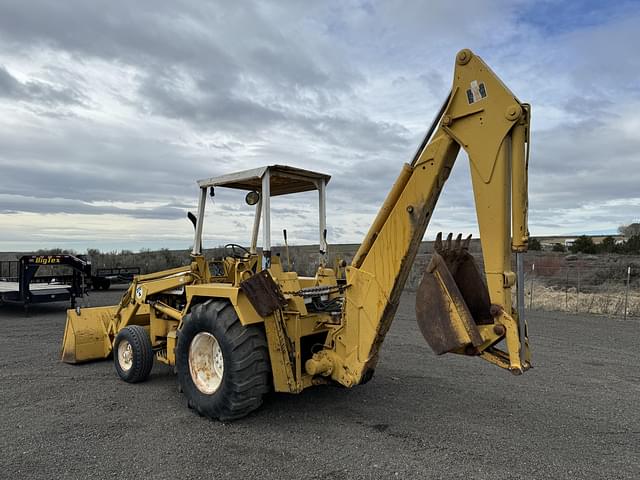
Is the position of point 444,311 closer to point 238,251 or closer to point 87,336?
point 238,251

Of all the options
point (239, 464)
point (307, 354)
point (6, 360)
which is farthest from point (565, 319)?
point (6, 360)

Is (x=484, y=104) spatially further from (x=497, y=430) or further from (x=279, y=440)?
(x=279, y=440)

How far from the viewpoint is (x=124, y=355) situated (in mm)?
6699

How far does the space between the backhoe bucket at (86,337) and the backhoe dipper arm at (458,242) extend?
4251mm

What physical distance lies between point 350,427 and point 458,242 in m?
2.02

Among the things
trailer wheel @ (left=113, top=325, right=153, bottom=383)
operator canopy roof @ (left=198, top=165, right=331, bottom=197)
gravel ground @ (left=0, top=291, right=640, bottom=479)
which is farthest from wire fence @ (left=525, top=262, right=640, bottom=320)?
trailer wheel @ (left=113, top=325, right=153, bottom=383)

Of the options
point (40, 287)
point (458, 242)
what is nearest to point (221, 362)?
point (458, 242)

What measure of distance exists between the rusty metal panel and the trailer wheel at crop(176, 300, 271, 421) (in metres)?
0.26

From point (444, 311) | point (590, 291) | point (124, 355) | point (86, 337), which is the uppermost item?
point (444, 311)

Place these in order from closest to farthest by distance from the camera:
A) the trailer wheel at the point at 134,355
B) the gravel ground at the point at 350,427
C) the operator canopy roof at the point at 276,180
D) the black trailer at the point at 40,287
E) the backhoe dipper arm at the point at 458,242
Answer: the backhoe dipper arm at the point at 458,242 → the gravel ground at the point at 350,427 → the operator canopy roof at the point at 276,180 → the trailer wheel at the point at 134,355 → the black trailer at the point at 40,287

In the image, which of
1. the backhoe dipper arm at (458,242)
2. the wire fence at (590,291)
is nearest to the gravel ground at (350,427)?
the backhoe dipper arm at (458,242)

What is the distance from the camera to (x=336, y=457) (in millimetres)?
4227

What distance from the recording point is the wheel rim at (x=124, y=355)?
6.61 meters

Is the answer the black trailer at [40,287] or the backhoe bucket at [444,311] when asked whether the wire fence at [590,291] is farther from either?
the black trailer at [40,287]
